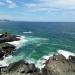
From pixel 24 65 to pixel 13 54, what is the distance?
19.8 m

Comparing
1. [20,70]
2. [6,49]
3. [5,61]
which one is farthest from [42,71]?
[6,49]

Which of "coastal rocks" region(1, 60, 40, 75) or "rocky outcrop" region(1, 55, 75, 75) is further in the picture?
"rocky outcrop" region(1, 55, 75, 75)

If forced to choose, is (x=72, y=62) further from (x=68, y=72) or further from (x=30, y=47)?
(x=30, y=47)

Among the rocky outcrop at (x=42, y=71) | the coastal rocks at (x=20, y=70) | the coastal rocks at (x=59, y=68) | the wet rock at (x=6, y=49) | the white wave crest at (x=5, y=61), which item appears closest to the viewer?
the coastal rocks at (x=20, y=70)

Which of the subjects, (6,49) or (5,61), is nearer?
(5,61)

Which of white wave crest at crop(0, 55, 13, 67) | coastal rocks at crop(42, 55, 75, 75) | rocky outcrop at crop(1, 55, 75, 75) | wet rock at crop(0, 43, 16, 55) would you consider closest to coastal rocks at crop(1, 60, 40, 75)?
rocky outcrop at crop(1, 55, 75, 75)

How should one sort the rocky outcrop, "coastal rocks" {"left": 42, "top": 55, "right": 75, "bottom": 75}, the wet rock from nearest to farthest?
the rocky outcrop
"coastal rocks" {"left": 42, "top": 55, "right": 75, "bottom": 75}
the wet rock

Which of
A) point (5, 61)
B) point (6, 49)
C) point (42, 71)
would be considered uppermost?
point (6, 49)

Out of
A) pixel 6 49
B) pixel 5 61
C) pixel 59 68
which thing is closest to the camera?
pixel 59 68

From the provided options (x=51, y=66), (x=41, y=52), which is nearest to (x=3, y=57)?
(x=41, y=52)

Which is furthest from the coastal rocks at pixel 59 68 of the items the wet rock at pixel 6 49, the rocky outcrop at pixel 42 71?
the wet rock at pixel 6 49

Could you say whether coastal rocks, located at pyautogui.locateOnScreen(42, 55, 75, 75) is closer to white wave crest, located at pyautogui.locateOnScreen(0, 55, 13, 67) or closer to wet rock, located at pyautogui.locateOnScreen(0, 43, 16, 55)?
white wave crest, located at pyautogui.locateOnScreen(0, 55, 13, 67)

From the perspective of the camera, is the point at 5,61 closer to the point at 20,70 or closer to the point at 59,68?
the point at 20,70

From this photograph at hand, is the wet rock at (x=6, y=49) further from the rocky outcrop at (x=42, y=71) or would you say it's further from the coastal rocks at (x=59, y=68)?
the coastal rocks at (x=59, y=68)
